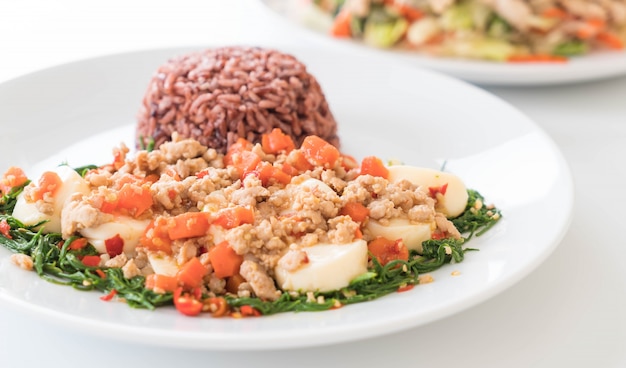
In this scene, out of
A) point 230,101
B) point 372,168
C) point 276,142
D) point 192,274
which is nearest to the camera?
point 192,274

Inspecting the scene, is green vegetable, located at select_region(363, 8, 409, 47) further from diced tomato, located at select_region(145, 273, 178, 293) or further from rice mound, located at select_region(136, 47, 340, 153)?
diced tomato, located at select_region(145, 273, 178, 293)

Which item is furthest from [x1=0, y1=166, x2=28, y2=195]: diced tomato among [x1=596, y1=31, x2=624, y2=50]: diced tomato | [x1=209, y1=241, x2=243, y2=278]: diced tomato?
[x1=596, y1=31, x2=624, y2=50]: diced tomato

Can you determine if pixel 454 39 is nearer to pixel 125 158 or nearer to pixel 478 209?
pixel 478 209

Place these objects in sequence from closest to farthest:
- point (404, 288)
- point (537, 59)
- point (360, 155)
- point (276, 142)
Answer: point (404, 288) → point (276, 142) → point (360, 155) → point (537, 59)

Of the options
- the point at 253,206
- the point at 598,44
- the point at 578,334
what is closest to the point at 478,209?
the point at 578,334

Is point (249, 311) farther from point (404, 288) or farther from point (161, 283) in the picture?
point (404, 288)

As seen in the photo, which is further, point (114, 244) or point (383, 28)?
point (383, 28)

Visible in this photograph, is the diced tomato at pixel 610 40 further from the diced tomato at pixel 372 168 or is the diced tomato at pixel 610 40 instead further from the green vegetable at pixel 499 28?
the diced tomato at pixel 372 168

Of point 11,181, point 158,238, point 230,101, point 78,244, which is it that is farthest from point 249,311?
point 230,101
